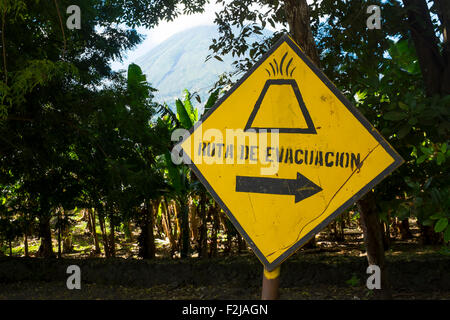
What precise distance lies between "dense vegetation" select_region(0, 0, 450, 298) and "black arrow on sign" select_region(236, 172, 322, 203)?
3.17ft

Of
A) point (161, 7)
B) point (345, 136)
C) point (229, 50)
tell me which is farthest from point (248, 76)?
point (161, 7)

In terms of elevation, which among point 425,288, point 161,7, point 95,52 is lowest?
point 425,288

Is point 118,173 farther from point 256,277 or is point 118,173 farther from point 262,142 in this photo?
point 262,142

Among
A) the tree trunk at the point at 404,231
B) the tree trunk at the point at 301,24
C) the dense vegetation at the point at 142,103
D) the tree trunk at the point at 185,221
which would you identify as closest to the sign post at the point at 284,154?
the dense vegetation at the point at 142,103

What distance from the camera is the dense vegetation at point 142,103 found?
118 inches

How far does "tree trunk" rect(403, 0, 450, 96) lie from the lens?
397 centimetres

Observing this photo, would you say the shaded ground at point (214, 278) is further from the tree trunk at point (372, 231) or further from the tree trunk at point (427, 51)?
the tree trunk at point (427, 51)

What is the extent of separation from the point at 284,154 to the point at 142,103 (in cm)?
617

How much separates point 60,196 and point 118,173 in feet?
7.49

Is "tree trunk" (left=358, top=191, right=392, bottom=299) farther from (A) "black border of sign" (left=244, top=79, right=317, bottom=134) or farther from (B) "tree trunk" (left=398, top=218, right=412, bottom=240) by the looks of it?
(B) "tree trunk" (left=398, top=218, right=412, bottom=240)

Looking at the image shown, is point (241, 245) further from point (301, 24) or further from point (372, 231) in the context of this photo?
point (301, 24)

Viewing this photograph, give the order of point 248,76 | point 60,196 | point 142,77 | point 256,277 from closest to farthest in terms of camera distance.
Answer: point 248,76
point 256,277
point 60,196
point 142,77

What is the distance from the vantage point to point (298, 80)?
5.20 ft

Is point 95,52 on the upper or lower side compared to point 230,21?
upper
